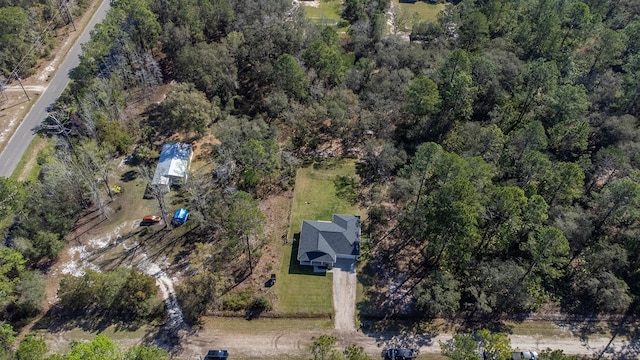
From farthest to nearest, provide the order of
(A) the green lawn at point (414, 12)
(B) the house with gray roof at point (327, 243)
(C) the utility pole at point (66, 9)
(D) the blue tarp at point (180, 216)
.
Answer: (A) the green lawn at point (414, 12) < (C) the utility pole at point (66, 9) < (D) the blue tarp at point (180, 216) < (B) the house with gray roof at point (327, 243)

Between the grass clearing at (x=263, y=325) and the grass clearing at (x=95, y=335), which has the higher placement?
the grass clearing at (x=263, y=325)

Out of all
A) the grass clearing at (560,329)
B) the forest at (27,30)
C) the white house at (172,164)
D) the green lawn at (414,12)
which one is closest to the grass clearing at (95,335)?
the white house at (172,164)

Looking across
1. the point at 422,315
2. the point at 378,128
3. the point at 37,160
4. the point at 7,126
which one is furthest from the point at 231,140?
the point at 7,126

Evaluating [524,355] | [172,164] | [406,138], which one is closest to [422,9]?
[406,138]

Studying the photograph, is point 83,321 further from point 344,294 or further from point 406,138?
point 406,138

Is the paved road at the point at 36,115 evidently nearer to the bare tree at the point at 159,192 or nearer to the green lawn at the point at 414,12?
the bare tree at the point at 159,192

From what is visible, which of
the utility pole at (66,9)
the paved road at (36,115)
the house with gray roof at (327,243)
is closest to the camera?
the house with gray roof at (327,243)
